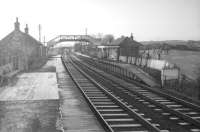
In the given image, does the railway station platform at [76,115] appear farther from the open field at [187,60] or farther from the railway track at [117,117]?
the open field at [187,60]

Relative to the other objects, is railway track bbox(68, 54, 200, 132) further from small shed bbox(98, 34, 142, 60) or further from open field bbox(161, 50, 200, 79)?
small shed bbox(98, 34, 142, 60)

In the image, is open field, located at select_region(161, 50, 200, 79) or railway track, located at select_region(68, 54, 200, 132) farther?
open field, located at select_region(161, 50, 200, 79)

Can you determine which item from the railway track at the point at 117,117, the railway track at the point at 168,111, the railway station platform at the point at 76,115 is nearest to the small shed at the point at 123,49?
the railway track at the point at 168,111

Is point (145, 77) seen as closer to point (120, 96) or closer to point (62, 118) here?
point (120, 96)

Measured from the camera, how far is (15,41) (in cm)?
3778

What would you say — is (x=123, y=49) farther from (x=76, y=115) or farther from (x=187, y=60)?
(x=76, y=115)

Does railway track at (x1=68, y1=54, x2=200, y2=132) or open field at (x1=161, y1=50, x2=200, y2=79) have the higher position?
open field at (x1=161, y1=50, x2=200, y2=79)

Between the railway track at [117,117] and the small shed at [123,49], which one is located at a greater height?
the small shed at [123,49]

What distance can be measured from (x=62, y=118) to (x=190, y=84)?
1202cm

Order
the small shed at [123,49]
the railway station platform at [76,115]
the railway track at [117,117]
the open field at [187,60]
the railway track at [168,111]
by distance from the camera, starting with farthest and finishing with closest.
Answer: the small shed at [123,49]
the open field at [187,60]
the railway track at [168,111]
the railway station platform at [76,115]
the railway track at [117,117]

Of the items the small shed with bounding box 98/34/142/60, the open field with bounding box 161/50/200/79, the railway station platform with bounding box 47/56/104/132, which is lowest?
the railway station platform with bounding box 47/56/104/132

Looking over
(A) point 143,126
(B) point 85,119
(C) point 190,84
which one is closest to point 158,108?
(A) point 143,126

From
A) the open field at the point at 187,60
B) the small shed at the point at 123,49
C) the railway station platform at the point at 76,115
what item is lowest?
the railway station platform at the point at 76,115

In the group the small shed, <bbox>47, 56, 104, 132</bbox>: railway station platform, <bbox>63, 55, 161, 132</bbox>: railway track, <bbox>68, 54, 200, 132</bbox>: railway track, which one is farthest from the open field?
<bbox>47, 56, 104, 132</bbox>: railway station platform
